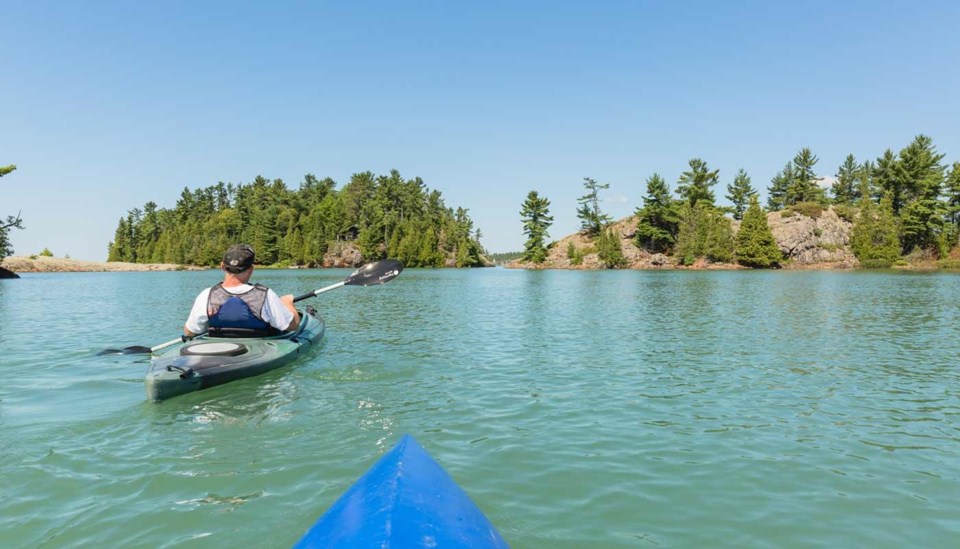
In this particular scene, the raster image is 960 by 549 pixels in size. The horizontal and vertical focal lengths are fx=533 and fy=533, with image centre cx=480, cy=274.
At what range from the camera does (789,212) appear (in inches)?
3342

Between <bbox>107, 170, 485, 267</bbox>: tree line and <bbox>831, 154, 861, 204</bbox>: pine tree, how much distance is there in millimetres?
71151

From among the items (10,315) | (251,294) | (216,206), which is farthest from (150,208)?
(251,294)

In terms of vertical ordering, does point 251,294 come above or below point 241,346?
above

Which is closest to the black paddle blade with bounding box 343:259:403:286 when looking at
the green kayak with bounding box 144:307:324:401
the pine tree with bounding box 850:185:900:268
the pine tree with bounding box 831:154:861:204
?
the green kayak with bounding box 144:307:324:401

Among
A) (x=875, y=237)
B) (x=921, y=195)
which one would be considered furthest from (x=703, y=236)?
(x=921, y=195)

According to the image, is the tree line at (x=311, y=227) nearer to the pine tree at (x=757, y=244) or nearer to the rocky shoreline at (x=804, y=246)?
the rocky shoreline at (x=804, y=246)

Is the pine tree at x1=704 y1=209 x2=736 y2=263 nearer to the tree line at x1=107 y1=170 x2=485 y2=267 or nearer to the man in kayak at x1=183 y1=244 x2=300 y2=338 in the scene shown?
the tree line at x1=107 y1=170 x2=485 y2=267

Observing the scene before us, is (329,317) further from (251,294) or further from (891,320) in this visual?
(891,320)

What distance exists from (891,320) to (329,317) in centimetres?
1922

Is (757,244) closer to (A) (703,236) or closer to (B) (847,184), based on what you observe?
(A) (703,236)

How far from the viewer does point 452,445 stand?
20.6ft

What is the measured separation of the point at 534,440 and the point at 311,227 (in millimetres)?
109560

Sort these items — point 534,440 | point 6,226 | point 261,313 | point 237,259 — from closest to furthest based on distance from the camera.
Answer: point 534,440 < point 237,259 < point 261,313 < point 6,226

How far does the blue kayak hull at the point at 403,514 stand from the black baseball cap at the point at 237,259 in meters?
6.32
